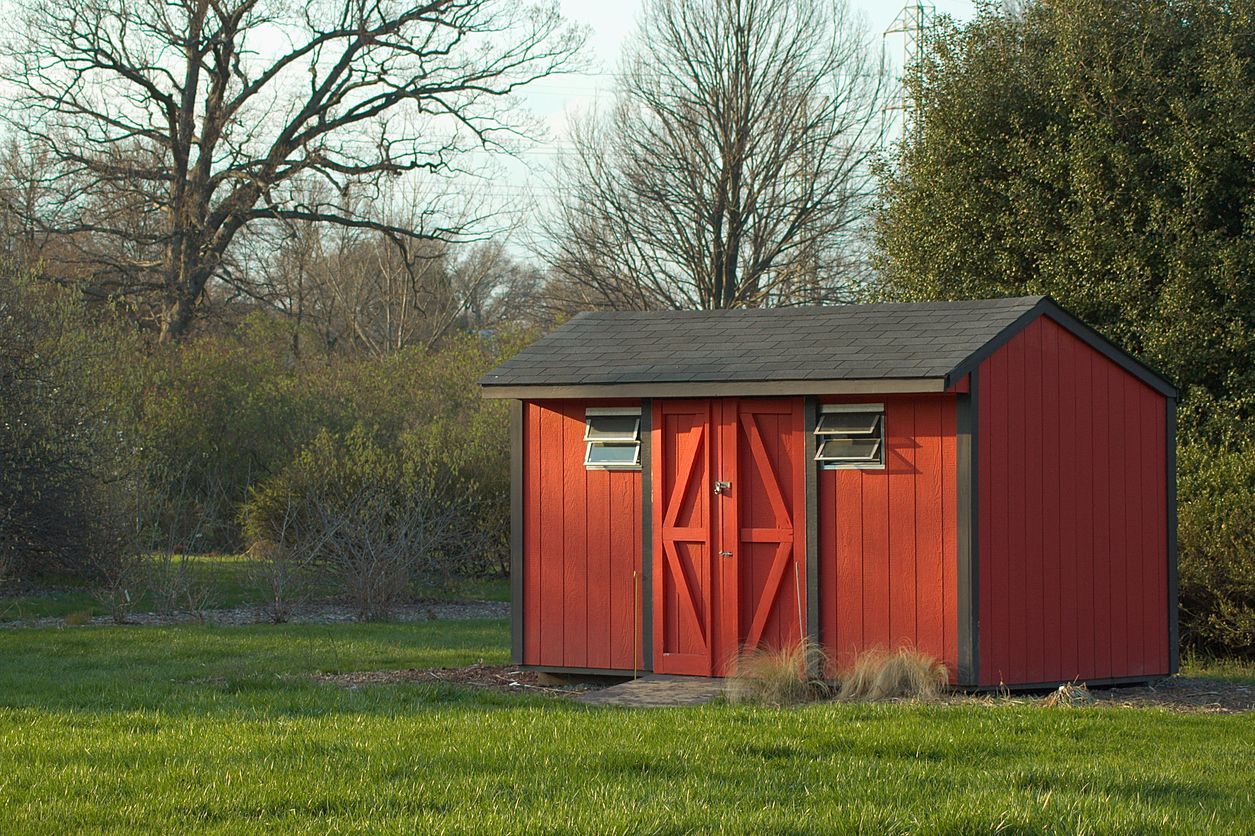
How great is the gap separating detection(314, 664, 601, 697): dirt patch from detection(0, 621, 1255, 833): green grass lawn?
898 mm

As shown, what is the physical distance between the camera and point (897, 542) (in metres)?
9.93

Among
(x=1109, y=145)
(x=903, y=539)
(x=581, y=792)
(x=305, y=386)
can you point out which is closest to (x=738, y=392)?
(x=903, y=539)

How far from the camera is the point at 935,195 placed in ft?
60.4

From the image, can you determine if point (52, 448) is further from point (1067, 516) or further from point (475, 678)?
point (1067, 516)

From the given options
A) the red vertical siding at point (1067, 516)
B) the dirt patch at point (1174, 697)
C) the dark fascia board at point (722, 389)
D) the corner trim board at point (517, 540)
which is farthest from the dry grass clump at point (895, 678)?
the corner trim board at point (517, 540)

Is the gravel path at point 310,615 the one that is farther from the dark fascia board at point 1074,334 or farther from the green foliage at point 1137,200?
the dark fascia board at point 1074,334

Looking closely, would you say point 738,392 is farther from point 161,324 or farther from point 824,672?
point 161,324

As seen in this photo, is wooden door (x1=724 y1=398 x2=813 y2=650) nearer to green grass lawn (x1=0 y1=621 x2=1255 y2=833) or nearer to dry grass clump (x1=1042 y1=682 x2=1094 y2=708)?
green grass lawn (x1=0 y1=621 x2=1255 y2=833)

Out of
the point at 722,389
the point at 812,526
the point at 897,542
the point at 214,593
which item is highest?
the point at 722,389

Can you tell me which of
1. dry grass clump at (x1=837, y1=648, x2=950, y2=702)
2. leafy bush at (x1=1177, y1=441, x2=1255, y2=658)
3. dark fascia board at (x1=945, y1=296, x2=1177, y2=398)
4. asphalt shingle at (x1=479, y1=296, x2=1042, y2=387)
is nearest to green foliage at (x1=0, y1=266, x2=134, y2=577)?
asphalt shingle at (x1=479, y1=296, x2=1042, y2=387)

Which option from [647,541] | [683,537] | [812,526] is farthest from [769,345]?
[647,541]

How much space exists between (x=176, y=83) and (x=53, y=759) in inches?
926

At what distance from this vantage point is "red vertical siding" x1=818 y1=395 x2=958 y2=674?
32.1ft

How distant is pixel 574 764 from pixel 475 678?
4484 mm
